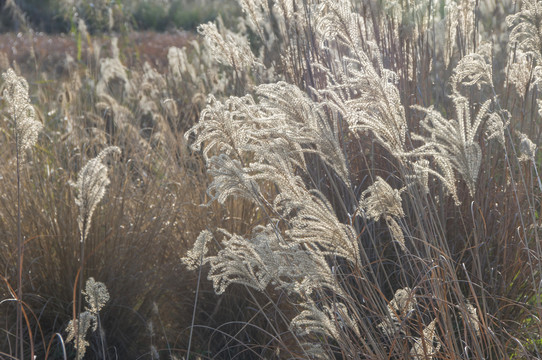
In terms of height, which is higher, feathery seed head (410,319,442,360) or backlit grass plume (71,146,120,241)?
backlit grass plume (71,146,120,241)

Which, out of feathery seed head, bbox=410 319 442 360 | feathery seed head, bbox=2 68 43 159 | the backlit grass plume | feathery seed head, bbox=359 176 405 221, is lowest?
feathery seed head, bbox=410 319 442 360

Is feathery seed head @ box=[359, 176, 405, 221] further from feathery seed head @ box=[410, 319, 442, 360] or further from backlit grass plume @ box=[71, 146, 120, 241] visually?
backlit grass plume @ box=[71, 146, 120, 241]

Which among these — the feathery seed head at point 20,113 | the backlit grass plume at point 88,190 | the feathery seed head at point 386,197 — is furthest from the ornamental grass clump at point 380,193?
the feathery seed head at point 20,113

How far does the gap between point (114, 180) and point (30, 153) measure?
585mm

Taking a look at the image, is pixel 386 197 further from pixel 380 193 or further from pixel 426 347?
pixel 426 347

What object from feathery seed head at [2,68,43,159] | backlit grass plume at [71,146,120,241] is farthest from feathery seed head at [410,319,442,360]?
feathery seed head at [2,68,43,159]

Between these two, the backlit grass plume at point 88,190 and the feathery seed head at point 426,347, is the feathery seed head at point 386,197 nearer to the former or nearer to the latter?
the feathery seed head at point 426,347

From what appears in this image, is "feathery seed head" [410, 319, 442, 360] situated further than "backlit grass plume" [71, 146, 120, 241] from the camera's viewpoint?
Yes

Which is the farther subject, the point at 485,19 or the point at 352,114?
the point at 485,19

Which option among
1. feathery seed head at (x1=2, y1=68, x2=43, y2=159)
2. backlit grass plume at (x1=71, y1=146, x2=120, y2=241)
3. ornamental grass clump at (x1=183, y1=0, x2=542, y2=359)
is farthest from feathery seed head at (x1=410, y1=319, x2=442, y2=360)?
feathery seed head at (x1=2, y1=68, x2=43, y2=159)

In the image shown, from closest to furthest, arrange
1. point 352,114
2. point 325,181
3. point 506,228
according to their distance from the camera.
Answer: point 352,114
point 506,228
point 325,181

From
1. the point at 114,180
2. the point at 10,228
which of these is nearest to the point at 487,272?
the point at 114,180

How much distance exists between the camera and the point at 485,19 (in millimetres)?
5754

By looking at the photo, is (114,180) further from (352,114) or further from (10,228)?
(352,114)
